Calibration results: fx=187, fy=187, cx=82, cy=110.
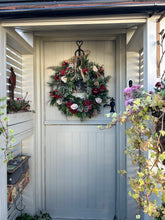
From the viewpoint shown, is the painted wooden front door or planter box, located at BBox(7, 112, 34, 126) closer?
planter box, located at BBox(7, 112, 34, 126)

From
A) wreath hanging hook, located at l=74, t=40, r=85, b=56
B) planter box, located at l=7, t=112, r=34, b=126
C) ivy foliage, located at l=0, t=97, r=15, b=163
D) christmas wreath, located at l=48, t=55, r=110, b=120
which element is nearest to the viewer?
ivy foliage, located at l=0, t=97, r=15, b=163

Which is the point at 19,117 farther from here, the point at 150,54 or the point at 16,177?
the point at 150,54

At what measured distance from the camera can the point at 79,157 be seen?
2.54m

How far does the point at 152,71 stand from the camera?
147 cm

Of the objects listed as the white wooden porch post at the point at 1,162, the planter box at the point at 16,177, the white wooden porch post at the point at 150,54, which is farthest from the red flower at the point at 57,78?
the white wooden porch post at the point at 150,54

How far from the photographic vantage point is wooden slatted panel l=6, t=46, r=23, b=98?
1.99 metres

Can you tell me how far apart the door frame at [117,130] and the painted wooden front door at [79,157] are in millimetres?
61

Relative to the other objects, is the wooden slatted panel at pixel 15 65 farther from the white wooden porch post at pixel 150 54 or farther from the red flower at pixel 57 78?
the white wooden porch post at pixel 150 54

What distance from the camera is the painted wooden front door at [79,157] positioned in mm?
2512

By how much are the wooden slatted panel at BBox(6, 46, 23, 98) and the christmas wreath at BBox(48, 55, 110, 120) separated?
42 centimetres

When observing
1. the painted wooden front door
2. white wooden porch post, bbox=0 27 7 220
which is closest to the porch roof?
white wooden porch post, bbox=0 27 7 220

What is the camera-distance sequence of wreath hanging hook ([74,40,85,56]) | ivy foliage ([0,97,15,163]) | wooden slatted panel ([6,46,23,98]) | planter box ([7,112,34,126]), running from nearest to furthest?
ivy foliage ([0,97,15,163]) < planter box ([7,112,34,126]) < wooden slatted panel ([6,46,23,98]) < wreath hanging hook ([74,40,85,56])

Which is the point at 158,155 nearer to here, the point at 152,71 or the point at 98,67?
the point at 152,71

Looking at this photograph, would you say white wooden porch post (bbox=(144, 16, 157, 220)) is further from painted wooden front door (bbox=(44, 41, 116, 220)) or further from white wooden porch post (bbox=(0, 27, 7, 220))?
white wooden porch post (bbox=(0, 27, 7, 220))
